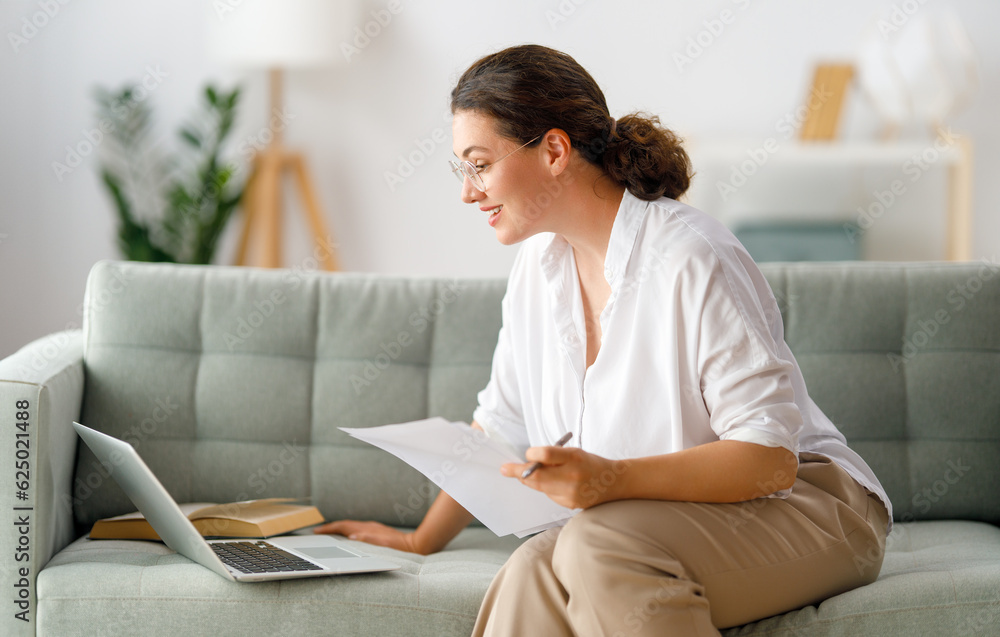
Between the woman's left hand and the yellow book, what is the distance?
56 centimetres

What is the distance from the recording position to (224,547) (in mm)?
1399

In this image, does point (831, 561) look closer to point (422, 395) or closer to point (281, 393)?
point (422, 395)

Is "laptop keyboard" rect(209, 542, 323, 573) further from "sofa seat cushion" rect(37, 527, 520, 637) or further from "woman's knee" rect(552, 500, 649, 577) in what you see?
"woman's knee" rect(552, 500, 649, 577)

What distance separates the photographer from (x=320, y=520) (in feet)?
5.26

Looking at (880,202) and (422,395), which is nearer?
(422,395)

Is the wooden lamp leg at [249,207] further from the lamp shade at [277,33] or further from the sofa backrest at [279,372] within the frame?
the sofa backrest at [279,372]

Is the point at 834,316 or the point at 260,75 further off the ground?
the point at 260,75

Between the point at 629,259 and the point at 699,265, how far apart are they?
0.40 ft

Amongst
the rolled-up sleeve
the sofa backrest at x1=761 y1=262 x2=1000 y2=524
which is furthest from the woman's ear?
the sofa backrest at x1=761 y1=262 x2=1000 y2=524

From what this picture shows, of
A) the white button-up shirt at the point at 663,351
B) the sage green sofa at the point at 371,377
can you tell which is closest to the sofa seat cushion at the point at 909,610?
the white button-up shirt at the point at 663,351

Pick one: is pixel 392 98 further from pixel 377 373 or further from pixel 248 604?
pixel 248 604

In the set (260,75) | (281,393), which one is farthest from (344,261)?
(281,393)

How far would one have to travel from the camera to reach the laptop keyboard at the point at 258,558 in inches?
50.8

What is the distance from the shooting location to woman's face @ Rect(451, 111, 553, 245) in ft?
4.35
